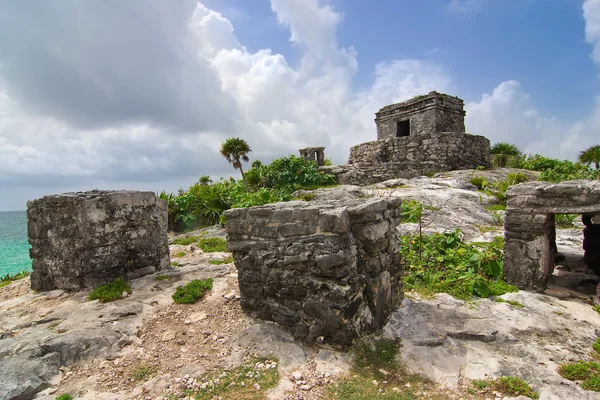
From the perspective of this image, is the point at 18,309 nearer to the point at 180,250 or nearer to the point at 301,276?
the point at 180,250

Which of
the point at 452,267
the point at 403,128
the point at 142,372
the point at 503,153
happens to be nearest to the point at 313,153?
the point at 403,128

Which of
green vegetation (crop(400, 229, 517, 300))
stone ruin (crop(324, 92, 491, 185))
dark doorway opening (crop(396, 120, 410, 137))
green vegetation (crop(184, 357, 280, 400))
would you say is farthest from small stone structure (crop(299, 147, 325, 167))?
green vegetation (crop(184, 357, 280, 400))

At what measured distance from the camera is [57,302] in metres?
5.25

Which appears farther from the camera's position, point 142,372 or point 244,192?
point 244,192

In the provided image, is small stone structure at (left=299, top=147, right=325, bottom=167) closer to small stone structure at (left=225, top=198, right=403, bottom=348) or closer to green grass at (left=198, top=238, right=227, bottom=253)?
green grass at (left=198, top=238, right=227, bottom=253)

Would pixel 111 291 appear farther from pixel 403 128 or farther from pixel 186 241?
pixel 403 128

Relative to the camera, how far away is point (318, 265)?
A: 151 inches

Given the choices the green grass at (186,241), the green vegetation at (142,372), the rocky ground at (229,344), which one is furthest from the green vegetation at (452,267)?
the green grass at (186,241)

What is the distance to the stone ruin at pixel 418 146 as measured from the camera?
1569 cm

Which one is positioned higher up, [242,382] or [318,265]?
[318,265]

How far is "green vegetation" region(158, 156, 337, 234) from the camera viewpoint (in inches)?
496

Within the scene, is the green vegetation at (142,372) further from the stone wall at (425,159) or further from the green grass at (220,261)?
the stone wall at (425,159)

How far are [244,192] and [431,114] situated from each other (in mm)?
10357

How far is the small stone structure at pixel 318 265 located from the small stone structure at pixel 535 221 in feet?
8.61
